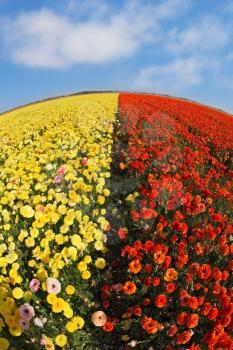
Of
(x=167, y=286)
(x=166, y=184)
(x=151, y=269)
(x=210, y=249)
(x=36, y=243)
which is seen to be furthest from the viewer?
(x=166, y=184)

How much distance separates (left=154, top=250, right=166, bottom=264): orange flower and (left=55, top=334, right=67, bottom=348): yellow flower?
134cm

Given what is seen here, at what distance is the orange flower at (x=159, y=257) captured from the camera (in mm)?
4812

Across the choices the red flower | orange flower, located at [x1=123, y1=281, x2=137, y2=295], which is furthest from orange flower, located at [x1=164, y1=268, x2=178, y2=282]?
the red flower

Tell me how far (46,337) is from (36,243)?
1.91 metres

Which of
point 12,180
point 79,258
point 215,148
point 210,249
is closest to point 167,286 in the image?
point 210,249

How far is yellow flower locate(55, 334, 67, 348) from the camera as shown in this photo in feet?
13.3

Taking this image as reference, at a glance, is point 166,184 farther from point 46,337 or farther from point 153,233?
point 46,337

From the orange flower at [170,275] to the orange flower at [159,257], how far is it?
15 centimetres

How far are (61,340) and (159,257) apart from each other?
1439 mm

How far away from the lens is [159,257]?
4852mm

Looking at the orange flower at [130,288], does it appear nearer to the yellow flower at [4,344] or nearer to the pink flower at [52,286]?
the pink flower at [52,286]

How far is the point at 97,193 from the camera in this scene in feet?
24.9

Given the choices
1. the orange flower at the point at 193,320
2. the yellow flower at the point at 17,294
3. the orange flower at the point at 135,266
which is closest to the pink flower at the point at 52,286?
the yellow flower at the point at 17,294

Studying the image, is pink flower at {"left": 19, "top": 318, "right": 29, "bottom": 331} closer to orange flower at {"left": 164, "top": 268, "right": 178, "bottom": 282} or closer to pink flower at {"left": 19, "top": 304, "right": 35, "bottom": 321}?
pink flower at {"left": 19, "top": 304, "right": 35, "bottom": 321}
